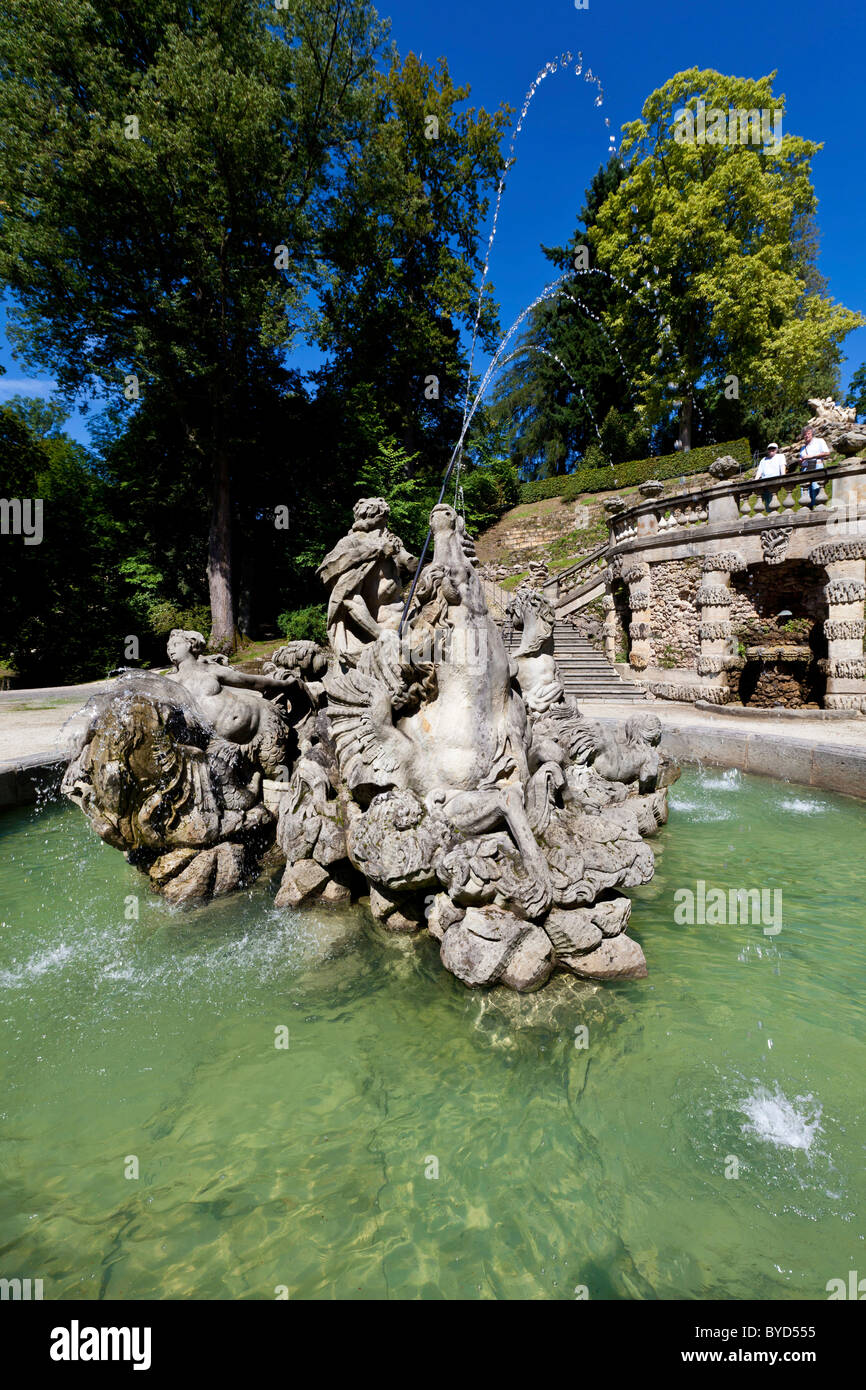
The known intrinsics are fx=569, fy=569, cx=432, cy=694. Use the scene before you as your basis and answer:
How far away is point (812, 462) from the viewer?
12.9 meters

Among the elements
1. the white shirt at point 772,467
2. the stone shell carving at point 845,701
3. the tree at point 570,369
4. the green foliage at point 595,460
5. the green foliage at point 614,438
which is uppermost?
the tree at point 570,369

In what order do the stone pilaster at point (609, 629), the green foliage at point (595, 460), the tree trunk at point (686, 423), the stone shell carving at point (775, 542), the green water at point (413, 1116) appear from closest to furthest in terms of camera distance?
1. the green water at point (413, 1116)
2. the stone shell carving at point (775, 542)
3. the stone pilaster at point (609, 629)
4. the tree trunk at point (686, 423)
5. the green foliage at point (595, 460)

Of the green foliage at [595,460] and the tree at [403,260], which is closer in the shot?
the tree at [403,260]

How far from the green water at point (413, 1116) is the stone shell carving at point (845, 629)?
9.89 metres

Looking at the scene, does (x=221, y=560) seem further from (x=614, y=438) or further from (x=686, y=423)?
(x=614, y=438)

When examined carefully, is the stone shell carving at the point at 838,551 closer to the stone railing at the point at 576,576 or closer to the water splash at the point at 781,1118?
the stone railing at the point at 576,576

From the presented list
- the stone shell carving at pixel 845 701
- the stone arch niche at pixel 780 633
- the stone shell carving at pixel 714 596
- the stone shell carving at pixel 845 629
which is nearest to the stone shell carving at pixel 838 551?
the stone arch niche at pixel 780 633

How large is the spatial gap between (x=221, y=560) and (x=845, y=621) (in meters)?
17.0

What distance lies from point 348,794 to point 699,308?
31664mm

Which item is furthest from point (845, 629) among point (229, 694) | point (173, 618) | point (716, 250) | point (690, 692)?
point (716, 250)

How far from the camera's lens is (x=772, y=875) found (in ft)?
15.9

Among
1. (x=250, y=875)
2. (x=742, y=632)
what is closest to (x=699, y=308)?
(x=742, y=632)

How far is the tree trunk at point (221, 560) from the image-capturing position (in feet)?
60.3
